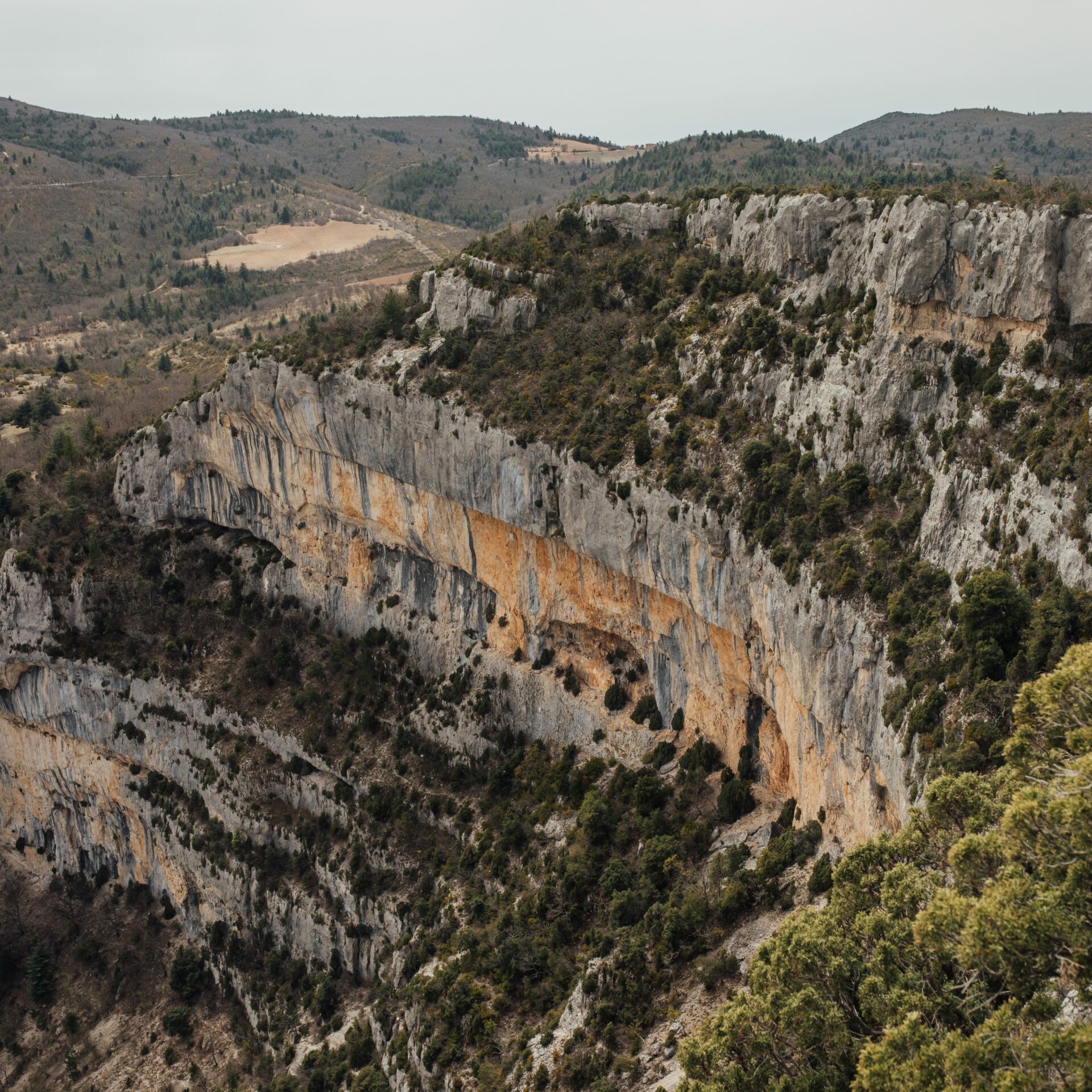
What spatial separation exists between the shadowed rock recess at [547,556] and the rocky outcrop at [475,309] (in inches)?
7.3

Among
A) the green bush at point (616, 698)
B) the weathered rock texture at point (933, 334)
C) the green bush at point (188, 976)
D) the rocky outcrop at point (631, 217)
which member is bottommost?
the green bush at point (188, 976)

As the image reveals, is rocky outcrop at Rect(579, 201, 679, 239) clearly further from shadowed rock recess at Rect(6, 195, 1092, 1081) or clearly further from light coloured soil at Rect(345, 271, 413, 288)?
light coloured soil at Rect(345, 271, 413, 288)

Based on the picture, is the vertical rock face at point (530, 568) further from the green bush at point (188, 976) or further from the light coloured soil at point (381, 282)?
the light coloured soil at point (381, 282)

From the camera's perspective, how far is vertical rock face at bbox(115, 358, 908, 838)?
121 feet

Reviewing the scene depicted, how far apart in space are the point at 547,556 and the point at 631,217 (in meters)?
24.9

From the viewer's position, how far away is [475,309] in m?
63.0

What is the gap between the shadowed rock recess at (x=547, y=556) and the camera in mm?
34344

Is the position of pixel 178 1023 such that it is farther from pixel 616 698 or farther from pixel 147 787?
pixel 616 698

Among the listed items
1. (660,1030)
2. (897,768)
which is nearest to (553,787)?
(660,1030)

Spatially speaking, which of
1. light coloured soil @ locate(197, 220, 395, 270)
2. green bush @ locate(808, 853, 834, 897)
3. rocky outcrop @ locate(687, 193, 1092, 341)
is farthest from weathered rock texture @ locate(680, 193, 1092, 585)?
light coloured soil @ locate(197, 220, 395, 270)

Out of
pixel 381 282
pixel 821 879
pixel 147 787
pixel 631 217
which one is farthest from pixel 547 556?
pixel 381 282

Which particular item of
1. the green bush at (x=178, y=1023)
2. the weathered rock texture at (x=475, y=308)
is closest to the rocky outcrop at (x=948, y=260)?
the weathered rock texture at (x=475, y=308)

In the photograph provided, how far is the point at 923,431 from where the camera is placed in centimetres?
3694

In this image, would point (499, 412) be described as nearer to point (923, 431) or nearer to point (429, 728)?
point (429, 728)
